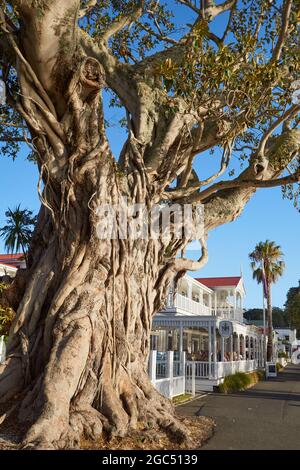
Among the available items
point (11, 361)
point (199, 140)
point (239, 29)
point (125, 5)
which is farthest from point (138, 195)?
point (125, 5)

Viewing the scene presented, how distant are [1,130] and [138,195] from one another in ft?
16.0

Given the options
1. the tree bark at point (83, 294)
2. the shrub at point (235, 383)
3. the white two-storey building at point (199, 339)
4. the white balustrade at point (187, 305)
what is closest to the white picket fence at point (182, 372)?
the white two-storey building at point (199, 339)

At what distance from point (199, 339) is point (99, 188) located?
28769mm

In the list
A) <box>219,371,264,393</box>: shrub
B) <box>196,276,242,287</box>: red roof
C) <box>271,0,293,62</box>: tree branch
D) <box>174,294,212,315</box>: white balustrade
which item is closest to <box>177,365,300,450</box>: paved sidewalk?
<box>219,371,264,393</box>: shrub

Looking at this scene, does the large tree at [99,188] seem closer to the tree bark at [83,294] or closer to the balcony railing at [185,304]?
the tree bark at [83,294]

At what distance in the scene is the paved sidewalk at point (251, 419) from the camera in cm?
704

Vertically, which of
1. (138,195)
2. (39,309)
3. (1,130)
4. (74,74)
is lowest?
(39,309)

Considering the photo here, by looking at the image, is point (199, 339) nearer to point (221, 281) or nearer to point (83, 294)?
point (221, 281)

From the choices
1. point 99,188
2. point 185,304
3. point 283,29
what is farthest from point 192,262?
point 185,304

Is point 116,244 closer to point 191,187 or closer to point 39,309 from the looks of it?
point 39,309

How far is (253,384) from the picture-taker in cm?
2025

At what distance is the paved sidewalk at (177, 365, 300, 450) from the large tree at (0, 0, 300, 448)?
1204 mm

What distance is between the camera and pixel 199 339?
3419 cm

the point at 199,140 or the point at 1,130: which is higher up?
the point at 1,130
